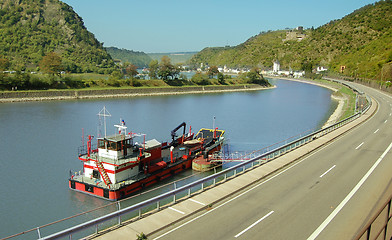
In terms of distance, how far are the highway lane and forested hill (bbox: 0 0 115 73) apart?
135998 millimetres

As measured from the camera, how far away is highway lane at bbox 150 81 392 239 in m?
12.7

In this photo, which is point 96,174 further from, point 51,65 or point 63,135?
point 51,65

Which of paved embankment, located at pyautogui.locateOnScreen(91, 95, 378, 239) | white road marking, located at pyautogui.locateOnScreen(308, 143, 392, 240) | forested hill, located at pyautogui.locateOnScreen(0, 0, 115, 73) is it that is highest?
forested hill, located at pyautogui.locateOnScreen(0, 0, 115, 73)

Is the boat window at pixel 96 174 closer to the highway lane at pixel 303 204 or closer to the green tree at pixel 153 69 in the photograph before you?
the highway lane at pixel 303 204

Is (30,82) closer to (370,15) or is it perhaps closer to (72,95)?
(72,95)

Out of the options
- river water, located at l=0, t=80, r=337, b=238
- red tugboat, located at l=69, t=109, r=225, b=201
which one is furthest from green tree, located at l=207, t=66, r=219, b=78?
red tugboat, located at l=69, t=109, r=225, b=201

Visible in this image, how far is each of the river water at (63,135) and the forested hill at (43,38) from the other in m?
77.7

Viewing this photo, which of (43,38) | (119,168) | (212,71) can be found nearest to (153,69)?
(212,71)

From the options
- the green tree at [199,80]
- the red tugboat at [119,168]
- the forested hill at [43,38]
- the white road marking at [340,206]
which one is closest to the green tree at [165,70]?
the green tree at [199,80]

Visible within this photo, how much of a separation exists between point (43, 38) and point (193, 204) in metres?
174

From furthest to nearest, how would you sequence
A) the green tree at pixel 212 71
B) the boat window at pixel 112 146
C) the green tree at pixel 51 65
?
the green tree at pixel 212 71 → the green tree at pixel 51 65 → the boat window at pixel 112 146

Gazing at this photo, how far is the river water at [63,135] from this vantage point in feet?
73.2

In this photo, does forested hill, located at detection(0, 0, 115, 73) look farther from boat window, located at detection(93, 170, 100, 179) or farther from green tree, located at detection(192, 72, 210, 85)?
boat window, located at detection(93, 170, 100, 179)

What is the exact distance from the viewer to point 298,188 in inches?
696
